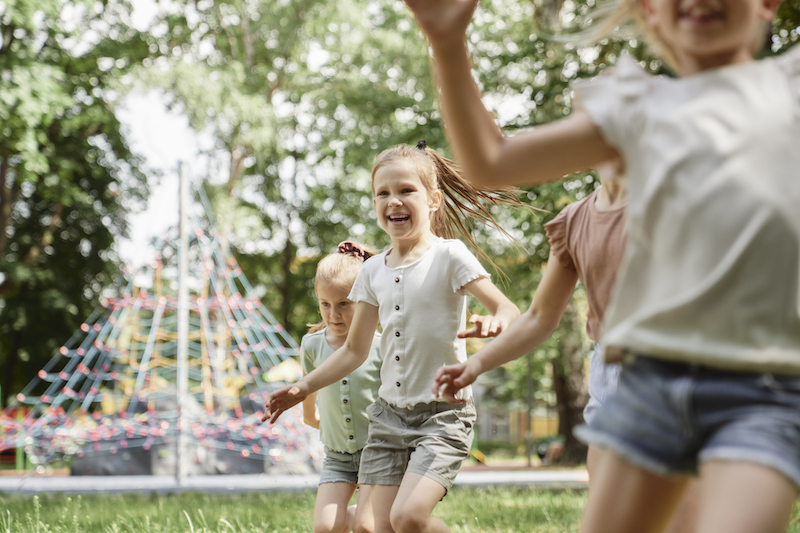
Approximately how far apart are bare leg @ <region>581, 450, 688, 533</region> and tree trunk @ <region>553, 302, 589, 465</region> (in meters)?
12.2

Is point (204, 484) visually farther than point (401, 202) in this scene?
Yes

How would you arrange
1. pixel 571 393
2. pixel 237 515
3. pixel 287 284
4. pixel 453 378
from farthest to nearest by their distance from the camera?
pixel 287 284, pixel 571 393, pixel 237 515, pixel 453 378

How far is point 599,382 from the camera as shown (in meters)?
2.70

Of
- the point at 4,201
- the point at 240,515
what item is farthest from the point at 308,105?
the point at 240,515

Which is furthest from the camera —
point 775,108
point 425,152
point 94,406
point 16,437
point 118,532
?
point 94,406

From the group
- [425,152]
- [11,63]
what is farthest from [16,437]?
[425,152]

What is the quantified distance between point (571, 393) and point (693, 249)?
13392mm

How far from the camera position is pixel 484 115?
1392mm

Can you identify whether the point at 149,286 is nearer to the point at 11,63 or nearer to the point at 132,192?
the point at 11,63

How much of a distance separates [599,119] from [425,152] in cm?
224

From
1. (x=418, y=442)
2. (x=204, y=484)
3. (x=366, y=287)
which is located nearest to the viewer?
(x=418, y=442)

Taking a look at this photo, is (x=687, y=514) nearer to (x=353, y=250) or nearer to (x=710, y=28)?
(x=710, y=28)

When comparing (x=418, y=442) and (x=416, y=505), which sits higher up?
(x=418, y=442)

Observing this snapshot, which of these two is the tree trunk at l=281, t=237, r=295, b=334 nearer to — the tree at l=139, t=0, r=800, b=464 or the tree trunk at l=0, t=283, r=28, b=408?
the tree at l=139, t=0, r=800, b=464
